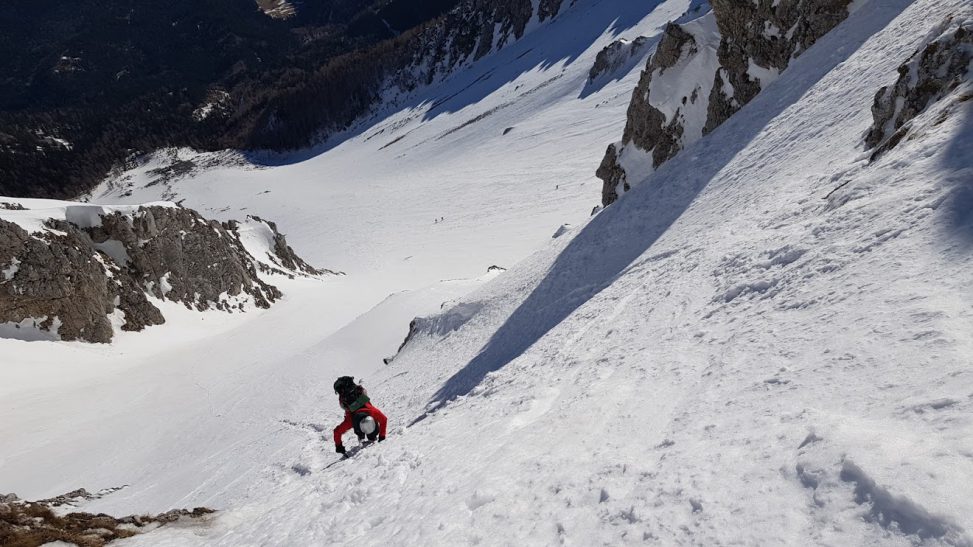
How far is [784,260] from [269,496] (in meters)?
7.54

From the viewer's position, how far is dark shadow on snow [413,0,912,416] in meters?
10.2

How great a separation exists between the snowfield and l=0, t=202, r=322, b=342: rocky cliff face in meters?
1.43

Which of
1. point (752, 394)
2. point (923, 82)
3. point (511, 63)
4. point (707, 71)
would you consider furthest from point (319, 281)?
point (511, 63)

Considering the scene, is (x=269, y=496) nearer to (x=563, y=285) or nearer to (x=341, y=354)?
(x=563, y=285)

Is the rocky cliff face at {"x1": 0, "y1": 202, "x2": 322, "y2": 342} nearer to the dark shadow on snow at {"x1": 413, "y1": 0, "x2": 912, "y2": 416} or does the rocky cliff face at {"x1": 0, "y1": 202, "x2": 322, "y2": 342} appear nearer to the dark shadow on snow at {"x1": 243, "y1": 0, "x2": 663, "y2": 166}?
the dark shadow on snow at {"x1": 413, "y1": 0, "x2": 912, "y2": 416}

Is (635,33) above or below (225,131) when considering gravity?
below

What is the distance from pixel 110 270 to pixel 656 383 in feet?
88.6

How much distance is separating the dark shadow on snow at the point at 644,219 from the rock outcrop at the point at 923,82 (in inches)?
144

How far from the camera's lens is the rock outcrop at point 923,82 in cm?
624

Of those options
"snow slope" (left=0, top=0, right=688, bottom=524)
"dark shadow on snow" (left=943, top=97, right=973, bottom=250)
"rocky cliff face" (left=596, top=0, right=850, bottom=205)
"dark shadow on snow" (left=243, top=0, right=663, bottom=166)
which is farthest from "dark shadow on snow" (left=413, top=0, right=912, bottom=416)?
"dark shadow on snow" (left=243, top=0, right=663, bottom=166)

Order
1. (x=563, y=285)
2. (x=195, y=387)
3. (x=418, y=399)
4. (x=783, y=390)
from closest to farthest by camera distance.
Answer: (x=783, y=390)
(x=418, y=399)
(x=563, y=285)
(x=195, y=387)

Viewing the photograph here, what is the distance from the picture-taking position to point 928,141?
5098 mm

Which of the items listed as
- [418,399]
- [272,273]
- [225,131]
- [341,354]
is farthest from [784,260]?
[225,131]

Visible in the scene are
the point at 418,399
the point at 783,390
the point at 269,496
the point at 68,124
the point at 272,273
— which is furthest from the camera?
the point at 68,124
